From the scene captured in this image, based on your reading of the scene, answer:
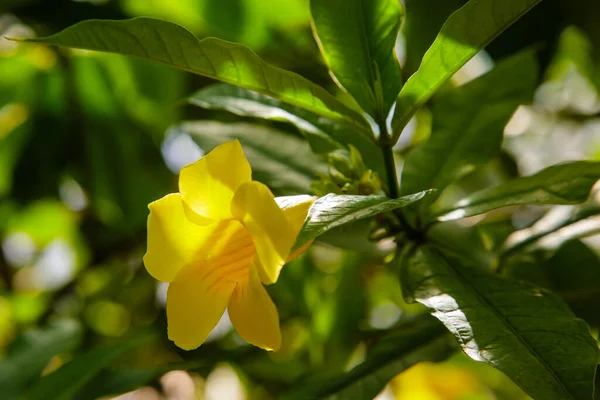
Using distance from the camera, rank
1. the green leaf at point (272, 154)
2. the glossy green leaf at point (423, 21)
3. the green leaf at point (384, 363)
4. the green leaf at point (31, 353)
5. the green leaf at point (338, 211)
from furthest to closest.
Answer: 1. the glossy green leaf at point (423, 21)
2. the green leaf at point (31, 353)
3. the green leaf at point (272, 154)
4. the green leaf at point (384, 363)
5. the green leaf at point (338, 211)

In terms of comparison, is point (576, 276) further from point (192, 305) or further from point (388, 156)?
point (192, 305)

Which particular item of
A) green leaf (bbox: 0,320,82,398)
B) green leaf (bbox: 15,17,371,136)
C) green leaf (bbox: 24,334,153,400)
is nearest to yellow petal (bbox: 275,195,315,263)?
green leaf (bbox: 15,17,371,136)

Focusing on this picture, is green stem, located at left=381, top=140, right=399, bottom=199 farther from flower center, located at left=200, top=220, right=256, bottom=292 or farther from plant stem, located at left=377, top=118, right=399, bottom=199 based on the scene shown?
flower center, located at left=200, top=220, right=256, bottom=292

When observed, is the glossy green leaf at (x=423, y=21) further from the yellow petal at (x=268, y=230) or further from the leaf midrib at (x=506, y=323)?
the yellow petal at (x=268, y=230)

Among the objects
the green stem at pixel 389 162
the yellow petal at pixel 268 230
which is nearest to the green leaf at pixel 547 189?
the green stem at pixel 389 162

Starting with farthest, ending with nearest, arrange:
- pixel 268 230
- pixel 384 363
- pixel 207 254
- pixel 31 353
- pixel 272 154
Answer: pixel 31 353 < pixel 272 154 < pixel 384 363 < pixel 207 254 < pixel 268 230

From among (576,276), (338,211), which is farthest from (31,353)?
(576,276)
